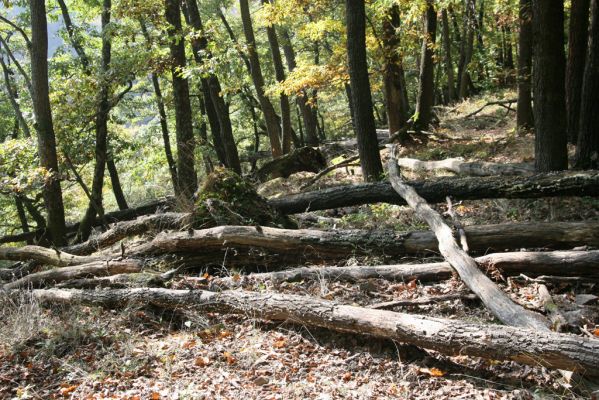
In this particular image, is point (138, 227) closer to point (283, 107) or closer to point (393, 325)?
point (393, 325)

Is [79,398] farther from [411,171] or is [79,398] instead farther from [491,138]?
[491,138]

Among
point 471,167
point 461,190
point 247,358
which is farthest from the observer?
point 471,167

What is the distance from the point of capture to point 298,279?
602 cm

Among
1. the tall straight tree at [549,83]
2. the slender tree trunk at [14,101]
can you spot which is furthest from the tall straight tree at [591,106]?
the slender tree trunk at [14,101]

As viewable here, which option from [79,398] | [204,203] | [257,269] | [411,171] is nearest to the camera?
[79,398]

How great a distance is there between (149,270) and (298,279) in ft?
7.12

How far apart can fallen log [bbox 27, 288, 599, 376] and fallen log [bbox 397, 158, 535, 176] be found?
17.1ft

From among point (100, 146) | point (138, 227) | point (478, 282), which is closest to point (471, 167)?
point (478, 282)

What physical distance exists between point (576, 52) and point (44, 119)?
1068 cm

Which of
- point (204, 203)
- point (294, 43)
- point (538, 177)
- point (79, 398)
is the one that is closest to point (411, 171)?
point (538, 177)

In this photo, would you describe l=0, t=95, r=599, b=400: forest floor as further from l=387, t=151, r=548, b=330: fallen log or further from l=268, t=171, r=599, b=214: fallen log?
l=268, t=171, r=599, b=214: fallen log

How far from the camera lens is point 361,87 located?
9875 millimetres

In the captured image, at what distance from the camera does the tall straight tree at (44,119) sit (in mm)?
9836

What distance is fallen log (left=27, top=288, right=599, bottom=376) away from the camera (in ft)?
11.7
